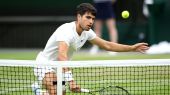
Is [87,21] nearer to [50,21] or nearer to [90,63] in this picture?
[90,63]

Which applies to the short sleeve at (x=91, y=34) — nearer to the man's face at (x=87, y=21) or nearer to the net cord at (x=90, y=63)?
the man's face at (x=87, y=21)

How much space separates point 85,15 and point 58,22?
23.6 feet

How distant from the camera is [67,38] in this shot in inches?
207

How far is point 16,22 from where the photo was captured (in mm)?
12766

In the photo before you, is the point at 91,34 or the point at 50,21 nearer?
the point at 91,34

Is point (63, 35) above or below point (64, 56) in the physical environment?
above

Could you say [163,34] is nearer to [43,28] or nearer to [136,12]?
[136,12]

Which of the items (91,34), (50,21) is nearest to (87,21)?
(91,34)

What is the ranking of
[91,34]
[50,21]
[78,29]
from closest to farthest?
[78,29]
[91,34]
[50,21]

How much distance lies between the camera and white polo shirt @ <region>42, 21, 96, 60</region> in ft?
17.4

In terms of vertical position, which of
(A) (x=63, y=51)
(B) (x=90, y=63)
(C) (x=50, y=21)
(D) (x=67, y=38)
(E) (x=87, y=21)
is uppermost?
(C) (x=50, y=21)

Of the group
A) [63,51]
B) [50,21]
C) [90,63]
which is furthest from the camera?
[50,21]

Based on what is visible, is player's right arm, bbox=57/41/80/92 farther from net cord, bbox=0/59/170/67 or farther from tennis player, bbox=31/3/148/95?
net cord, bbox=0/59/170/67

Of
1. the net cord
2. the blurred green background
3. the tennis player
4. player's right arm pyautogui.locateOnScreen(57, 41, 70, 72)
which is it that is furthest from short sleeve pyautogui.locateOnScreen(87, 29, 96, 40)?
the blurred green background
